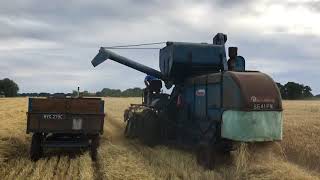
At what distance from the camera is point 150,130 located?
16906 mm

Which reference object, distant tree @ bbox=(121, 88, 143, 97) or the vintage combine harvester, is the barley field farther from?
distant tree @ bbox=(121, 88, 143, 97)

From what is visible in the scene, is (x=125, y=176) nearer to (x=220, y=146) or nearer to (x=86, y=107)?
(x=220, y=146)

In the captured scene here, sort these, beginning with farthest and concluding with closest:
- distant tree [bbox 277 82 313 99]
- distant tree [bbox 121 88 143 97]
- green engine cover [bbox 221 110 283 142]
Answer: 1. distant tree [bbox 121 88 143 97]
2. distant tree [bbox 277 82 313 99]
3. green engine cover [bbox 221 110 283 142]

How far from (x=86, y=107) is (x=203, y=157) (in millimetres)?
3621

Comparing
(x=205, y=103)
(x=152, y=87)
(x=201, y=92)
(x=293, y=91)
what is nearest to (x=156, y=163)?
(x=205, y=103)

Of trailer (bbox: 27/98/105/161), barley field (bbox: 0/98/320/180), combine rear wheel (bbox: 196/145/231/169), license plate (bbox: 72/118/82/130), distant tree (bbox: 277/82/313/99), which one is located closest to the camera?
barley field (bbox: 0/98/320/180)

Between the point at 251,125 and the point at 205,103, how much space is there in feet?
8.14

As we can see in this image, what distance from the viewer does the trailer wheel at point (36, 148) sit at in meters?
13.5

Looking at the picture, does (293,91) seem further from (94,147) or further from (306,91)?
(94,147)

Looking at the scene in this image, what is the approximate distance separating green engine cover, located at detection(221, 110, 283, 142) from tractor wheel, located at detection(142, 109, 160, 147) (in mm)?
4778

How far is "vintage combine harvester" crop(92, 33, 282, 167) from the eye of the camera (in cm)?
1210

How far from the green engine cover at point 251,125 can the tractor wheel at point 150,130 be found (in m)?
4.78

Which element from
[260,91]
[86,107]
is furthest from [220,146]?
[86,107]

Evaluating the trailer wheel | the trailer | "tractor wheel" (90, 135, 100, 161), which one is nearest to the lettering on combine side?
the trailer
